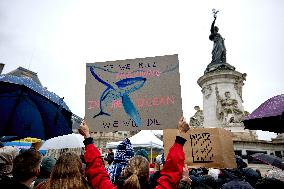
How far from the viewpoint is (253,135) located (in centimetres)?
2092

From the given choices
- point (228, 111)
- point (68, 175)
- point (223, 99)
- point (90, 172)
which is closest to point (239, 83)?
point (223, 99)

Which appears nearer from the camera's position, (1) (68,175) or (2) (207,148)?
(1) (68,175)

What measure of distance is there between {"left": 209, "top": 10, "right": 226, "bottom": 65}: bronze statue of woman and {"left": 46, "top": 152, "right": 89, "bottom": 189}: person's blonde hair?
21.9 meters

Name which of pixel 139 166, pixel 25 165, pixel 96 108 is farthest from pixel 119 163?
pixel 25 165

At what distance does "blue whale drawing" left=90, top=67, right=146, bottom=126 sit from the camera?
3957mm

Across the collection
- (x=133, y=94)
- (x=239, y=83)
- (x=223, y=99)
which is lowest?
(x=133, y=94)

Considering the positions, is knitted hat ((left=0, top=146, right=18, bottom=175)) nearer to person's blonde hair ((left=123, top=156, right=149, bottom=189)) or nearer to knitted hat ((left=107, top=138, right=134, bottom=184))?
knitted hat ((left=107, top=138, right=134, bottom=184))

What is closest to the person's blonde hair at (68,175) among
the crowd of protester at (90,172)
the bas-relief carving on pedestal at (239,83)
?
the crowd of protester at (90,172)

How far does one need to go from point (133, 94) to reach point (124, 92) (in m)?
0.15

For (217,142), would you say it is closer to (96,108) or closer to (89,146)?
(96,108)

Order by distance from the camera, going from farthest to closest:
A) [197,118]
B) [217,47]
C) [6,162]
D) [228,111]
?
[197,118]
[217,47]
[228,111]
[6,162]

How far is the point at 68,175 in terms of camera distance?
2398 mm

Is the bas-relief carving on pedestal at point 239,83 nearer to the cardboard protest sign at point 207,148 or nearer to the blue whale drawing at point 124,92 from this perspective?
the cardboard protest sign at point 207,148

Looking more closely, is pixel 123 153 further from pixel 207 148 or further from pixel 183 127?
pixel 207 148
